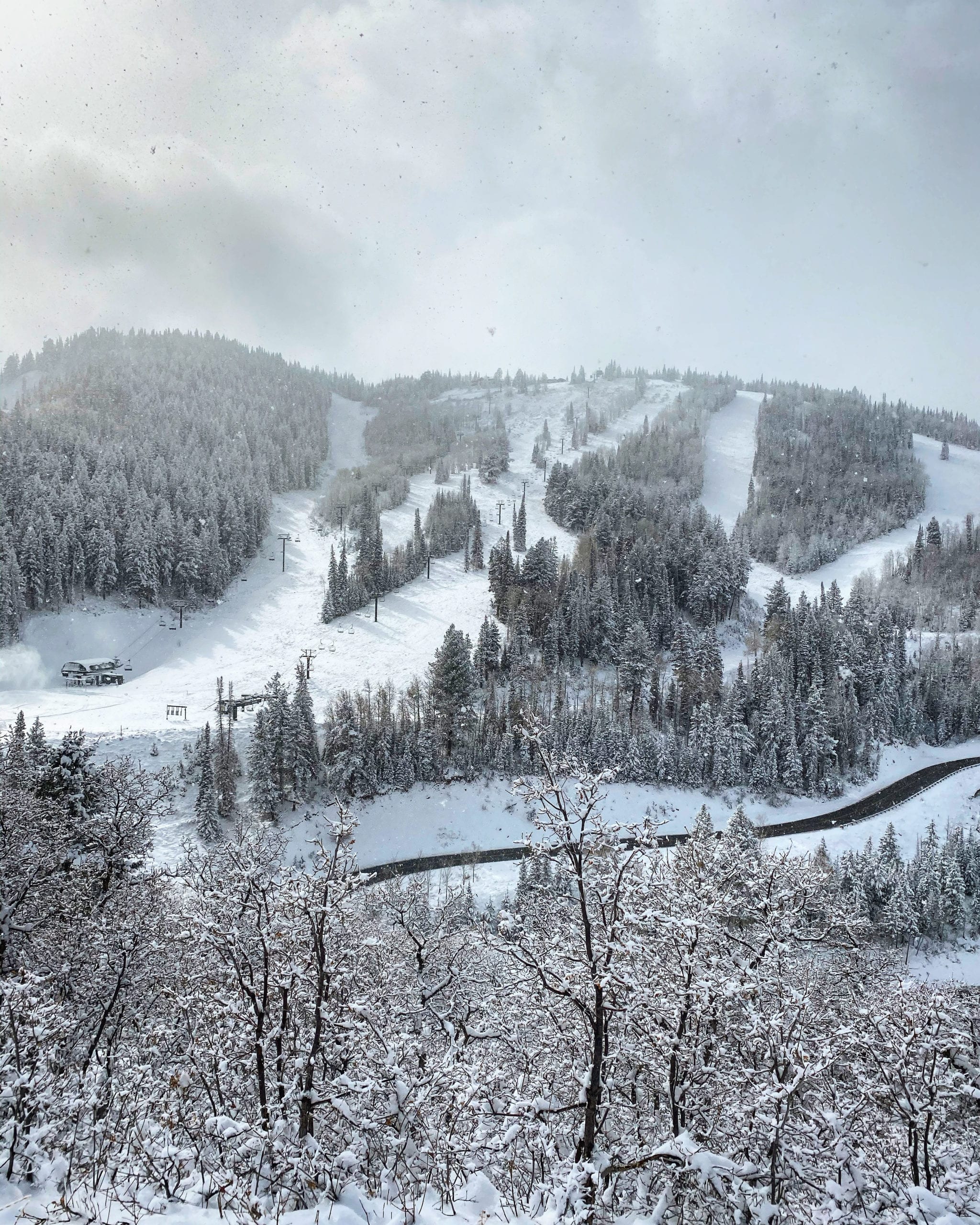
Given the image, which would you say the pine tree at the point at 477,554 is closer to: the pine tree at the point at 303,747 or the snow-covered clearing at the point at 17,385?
the pine tree at the point at 303,747

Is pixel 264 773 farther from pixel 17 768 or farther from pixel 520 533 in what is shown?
pixel 520 533

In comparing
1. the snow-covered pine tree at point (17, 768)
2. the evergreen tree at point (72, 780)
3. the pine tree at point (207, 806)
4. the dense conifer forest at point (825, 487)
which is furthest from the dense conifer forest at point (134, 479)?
the dense conifer forest at point (825, 487)

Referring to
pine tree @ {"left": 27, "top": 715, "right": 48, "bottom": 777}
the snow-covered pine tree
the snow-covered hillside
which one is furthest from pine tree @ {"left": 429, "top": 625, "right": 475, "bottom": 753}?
the snow-covered pine tree

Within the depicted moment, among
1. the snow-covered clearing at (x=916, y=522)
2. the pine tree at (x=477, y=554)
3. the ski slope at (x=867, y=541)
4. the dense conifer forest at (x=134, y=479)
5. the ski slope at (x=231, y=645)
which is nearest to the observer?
the ski slope at (x=231, y=645)

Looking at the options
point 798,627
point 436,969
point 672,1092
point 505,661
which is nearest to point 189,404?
point 505,661

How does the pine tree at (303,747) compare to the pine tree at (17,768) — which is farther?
the pine tree at (303,747)

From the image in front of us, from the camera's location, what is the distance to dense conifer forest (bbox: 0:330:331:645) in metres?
84.4

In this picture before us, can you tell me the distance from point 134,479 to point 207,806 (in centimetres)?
8001

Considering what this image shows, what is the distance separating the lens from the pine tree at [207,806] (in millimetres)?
47281

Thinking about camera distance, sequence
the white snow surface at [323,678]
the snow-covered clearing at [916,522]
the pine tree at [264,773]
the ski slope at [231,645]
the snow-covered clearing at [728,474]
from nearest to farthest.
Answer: the pine tree at [264,773] → the white snow surface at [323,678] → the ski slope at [231,645] → the snow-covered clearing at [916,522] → the snow-covered clearing at [728,474]

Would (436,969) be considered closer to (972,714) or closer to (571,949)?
(571,949)

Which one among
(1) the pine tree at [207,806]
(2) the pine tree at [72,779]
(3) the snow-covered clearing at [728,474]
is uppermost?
(3) the snow-covered clearing at [728,474]

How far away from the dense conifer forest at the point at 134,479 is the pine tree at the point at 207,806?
4405 cm

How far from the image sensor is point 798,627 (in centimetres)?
8544
